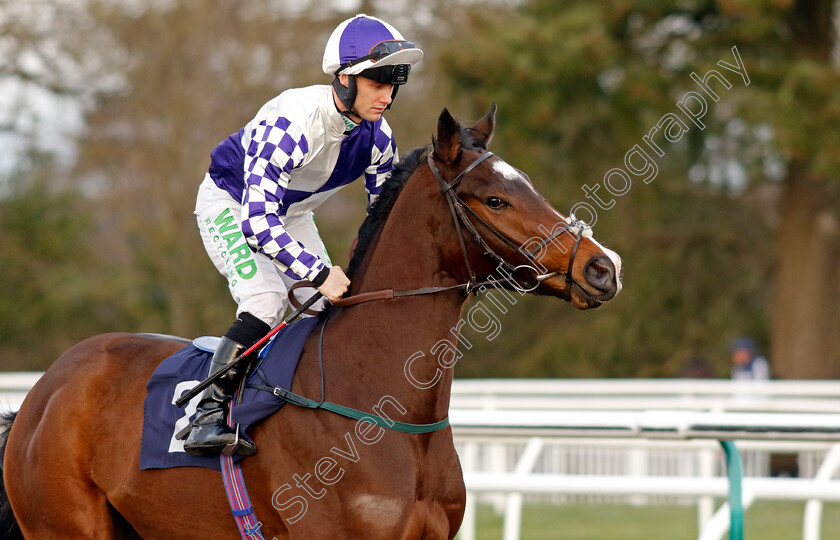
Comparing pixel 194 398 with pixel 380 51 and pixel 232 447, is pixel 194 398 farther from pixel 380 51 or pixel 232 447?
pixel 380 51

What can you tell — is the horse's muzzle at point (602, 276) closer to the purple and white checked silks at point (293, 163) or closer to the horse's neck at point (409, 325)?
the horse's neck at point (409, 325)

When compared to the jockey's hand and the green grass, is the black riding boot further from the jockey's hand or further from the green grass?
the green grass

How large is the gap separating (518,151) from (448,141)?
10838 mm

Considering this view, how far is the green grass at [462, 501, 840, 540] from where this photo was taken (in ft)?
23.5

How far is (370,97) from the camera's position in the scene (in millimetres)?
3447

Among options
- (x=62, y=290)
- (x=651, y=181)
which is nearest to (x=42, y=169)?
(x=62, y=290)

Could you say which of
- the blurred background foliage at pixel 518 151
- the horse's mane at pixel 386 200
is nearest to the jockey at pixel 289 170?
the horse's mane at pixel 386 200

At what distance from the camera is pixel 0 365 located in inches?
→ 741

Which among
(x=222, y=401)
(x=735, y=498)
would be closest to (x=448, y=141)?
(x=222, y=401)

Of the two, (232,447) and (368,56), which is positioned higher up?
(368,56)

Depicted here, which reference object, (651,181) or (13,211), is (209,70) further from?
(651,181)

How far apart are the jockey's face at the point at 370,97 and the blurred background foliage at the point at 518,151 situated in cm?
946

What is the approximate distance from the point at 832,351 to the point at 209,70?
36.6 feet

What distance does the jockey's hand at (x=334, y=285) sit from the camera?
3281mm
